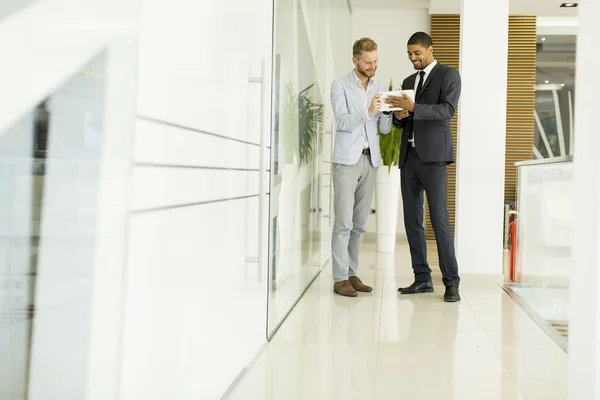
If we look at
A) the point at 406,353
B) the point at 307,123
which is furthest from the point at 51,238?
the point at 307,123

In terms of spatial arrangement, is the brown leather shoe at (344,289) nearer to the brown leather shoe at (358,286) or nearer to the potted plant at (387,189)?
the brown leather shoe at (358,286)

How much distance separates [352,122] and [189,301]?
9.06ft

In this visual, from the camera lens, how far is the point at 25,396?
3.79ft

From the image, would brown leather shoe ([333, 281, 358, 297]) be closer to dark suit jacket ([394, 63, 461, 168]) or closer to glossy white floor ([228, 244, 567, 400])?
glossy white floor ([228, 244, 567, 400])

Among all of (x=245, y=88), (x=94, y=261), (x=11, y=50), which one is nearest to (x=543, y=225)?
(x=245, y=88)

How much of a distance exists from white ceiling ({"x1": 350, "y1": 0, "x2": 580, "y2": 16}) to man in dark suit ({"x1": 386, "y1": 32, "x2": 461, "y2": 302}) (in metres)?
4.04

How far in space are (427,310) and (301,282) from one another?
2.65 feet

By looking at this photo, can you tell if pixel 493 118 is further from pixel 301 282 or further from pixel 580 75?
pixel 580 75

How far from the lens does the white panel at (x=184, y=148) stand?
163 cm

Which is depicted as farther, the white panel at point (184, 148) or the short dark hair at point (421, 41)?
the short dark hair at point (421, 41)

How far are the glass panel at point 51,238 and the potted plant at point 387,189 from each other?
6.14 meters

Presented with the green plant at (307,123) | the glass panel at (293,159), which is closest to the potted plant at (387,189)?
the glass panel at (293,159)

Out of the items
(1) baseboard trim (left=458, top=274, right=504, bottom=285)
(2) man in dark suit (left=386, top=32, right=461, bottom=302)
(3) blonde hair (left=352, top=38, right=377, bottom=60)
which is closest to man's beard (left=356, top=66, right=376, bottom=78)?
(3) blonde hair (left=352, top=38, right=377, bottom=60)

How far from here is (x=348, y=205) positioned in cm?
462
